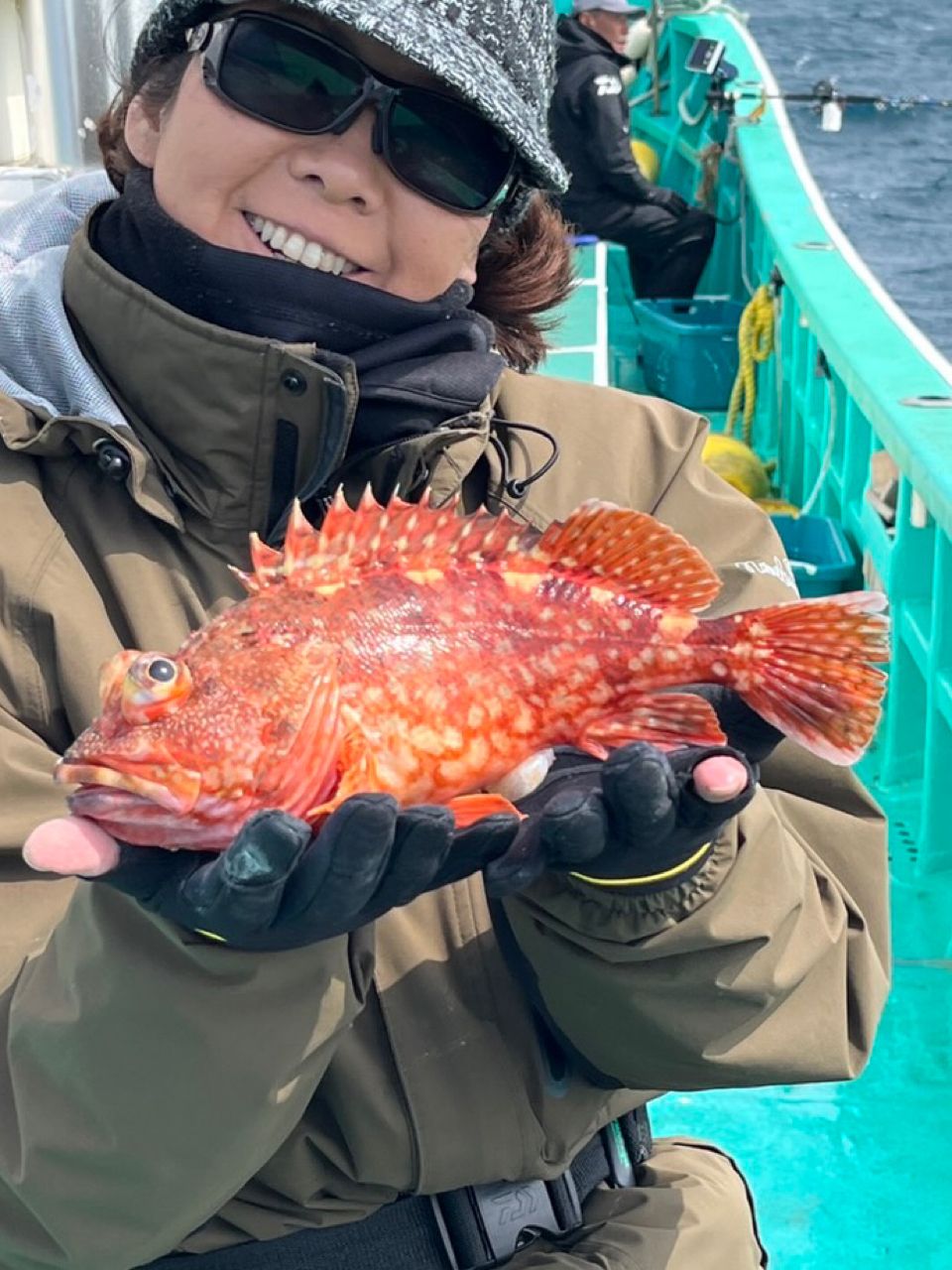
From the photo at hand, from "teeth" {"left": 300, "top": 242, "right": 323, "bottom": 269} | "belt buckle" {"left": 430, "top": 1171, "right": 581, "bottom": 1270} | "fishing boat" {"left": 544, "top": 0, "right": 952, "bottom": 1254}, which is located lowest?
"fishing boat" {"left": 544, "top": 0, "right": 952, "bottom": 1254}

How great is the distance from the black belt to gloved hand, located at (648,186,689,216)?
1012 cm

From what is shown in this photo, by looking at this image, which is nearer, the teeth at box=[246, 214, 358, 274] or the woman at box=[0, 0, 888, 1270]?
the woman at box=[0, 0, 888, 1270]

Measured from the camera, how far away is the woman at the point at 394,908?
1.80 m

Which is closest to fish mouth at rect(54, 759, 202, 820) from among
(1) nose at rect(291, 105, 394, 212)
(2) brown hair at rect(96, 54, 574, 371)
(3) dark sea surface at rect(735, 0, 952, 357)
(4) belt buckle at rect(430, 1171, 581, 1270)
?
(4) belt buckle at rect(430, 1171, 581, 1270)

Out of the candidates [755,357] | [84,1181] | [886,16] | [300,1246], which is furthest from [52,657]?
[886,16]

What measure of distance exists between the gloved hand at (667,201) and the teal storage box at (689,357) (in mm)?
1231

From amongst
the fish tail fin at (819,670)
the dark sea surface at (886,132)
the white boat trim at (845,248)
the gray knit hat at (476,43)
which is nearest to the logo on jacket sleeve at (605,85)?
the white boat trim at (845,248)

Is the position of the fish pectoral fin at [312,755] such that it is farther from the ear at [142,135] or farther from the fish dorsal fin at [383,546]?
the ear at [142,135]

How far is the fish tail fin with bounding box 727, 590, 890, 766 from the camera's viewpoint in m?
1.92

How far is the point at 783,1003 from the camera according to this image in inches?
84.7

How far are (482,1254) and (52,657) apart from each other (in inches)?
43.1

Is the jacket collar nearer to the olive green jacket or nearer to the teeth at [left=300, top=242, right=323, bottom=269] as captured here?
the olive green jacket

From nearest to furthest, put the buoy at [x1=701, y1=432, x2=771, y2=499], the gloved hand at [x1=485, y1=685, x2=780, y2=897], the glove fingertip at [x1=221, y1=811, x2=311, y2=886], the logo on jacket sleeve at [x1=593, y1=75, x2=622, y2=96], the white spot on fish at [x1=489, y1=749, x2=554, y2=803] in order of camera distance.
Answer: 1. the glove fingertip at [x1=221, y1=811, x2=311, y2=886]
2. the gloved hand at [x1=485, y1=685, x2=780, y2=897]
3. the white spot on fish at [x1=489, y1=749, x2=554, y2=803]
4. the buoy at [x1=701, y1=432, x2=771, y2=499]
5. the logo on jacket sleeve at [x1=593, y1=75, x2=622, y2=96]

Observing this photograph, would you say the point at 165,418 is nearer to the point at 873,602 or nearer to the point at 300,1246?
the point at 873,602
